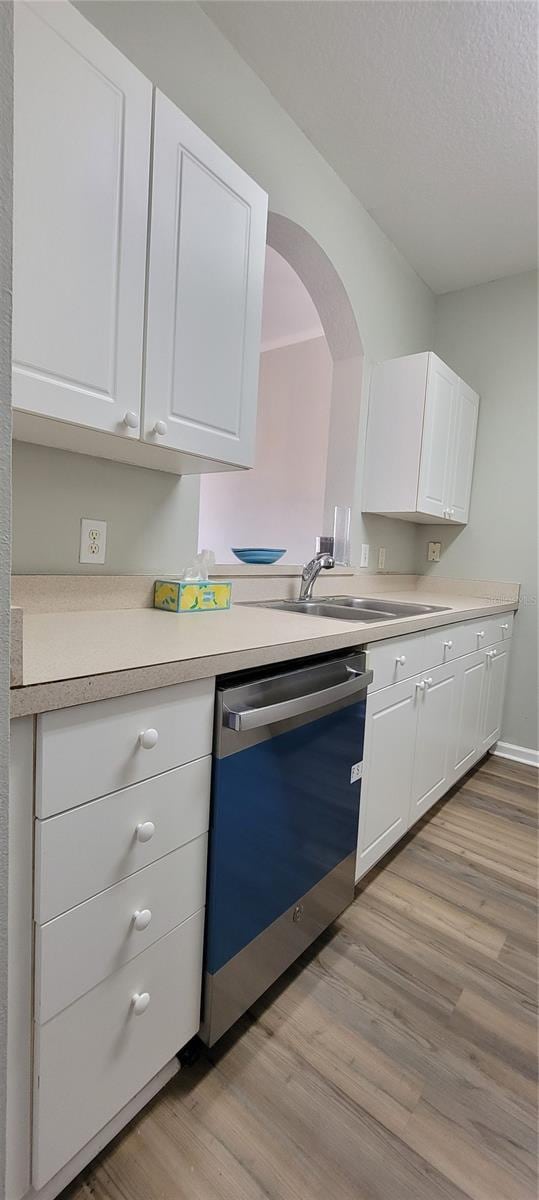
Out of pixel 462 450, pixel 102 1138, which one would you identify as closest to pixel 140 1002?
pixel 102 1138

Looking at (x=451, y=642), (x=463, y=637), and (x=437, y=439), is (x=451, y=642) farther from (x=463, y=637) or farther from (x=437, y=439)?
(x=437, y=439)

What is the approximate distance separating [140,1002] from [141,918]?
6.1 inches

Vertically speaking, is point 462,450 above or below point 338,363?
A: below

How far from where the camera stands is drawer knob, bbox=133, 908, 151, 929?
2.79 ft

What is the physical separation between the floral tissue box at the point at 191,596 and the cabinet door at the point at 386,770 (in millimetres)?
528

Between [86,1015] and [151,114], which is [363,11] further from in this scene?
[86,1015]

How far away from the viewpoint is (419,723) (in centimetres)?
187

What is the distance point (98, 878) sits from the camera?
0.78m

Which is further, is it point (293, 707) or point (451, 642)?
point (451, 642)

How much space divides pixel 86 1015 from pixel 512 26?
262 centimetres

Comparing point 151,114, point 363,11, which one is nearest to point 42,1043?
point 151,114

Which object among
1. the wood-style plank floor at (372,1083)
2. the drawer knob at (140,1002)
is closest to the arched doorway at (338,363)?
the wood-style plank floor at (372,1083)

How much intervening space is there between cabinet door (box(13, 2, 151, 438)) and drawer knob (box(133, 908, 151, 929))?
88cm

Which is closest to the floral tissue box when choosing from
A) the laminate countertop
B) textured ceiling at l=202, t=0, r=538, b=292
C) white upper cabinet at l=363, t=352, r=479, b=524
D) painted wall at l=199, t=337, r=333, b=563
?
the laminate countertop
